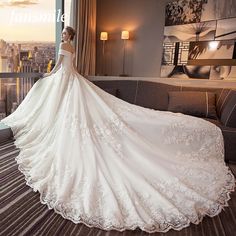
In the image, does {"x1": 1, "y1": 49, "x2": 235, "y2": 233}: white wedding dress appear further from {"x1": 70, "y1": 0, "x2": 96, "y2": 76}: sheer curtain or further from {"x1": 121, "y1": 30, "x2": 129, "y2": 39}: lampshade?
{"x1": 121, "y1": 30, "x2": 129, "y2": 39}: lampshade

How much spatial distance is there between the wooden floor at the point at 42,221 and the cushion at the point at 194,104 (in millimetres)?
1404

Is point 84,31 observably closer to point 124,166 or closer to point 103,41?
point 103,41

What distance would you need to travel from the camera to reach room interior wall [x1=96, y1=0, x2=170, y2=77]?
4336 millimetres

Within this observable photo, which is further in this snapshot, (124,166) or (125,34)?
(125,34)

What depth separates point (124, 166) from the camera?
1.83 metres

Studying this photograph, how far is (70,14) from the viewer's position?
13.9ft

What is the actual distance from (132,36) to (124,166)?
337 centimetres

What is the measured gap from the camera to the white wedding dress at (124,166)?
1562mm

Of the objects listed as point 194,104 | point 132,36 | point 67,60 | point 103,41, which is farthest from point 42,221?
point 103,41

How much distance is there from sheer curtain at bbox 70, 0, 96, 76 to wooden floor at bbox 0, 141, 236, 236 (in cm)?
294

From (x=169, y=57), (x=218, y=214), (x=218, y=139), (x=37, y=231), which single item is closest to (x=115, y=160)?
(x=37, y=231)

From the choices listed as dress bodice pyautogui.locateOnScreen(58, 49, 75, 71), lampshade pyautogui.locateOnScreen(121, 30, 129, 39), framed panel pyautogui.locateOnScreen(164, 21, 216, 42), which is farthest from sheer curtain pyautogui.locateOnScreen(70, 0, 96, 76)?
dress bodice pyautogui.locateOnScreen(58, 49, 75, 71)

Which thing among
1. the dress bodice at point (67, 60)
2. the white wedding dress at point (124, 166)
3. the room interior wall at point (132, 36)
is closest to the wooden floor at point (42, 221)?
the white wedding dress at point (124, 166)

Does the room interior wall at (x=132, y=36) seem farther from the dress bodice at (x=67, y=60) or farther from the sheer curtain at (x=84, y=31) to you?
the dress bodice at (x=67, y=60)
